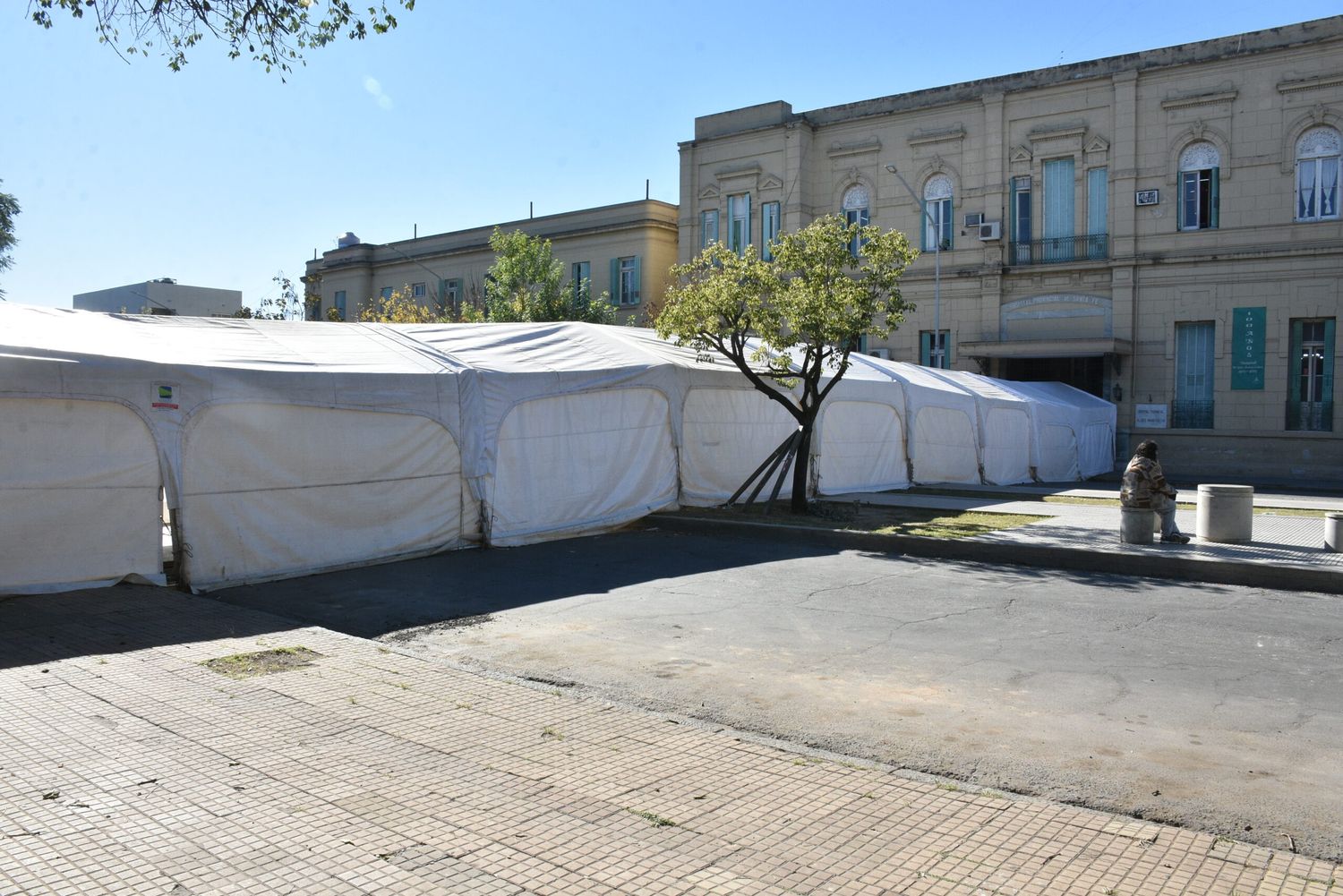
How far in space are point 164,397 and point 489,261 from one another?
3830 cm

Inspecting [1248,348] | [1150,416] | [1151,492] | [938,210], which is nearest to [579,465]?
[1151,492]

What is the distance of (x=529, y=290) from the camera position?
38750 millimetres

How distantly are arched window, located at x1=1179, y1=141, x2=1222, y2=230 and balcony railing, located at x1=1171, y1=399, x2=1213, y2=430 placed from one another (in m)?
5.52

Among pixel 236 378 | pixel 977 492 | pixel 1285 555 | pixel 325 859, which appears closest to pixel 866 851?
pixel 325 859

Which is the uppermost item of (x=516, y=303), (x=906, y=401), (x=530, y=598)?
(x=516, y=303)

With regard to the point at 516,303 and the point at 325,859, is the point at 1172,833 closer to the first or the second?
the point at 325,859

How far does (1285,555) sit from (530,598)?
883 centimetres

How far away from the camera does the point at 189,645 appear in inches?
315

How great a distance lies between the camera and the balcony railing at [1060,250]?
33219mm

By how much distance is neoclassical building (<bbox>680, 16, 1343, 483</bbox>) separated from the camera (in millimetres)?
30344

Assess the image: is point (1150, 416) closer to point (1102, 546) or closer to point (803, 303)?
point (803, 303)

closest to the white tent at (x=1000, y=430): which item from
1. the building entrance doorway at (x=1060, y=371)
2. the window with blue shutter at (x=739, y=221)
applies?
the building entrance doorway at (x=1060, y=371)

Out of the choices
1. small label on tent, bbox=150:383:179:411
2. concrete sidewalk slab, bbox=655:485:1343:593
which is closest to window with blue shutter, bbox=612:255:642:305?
concrete sidewalk slab, bbox=655:485:1343:593

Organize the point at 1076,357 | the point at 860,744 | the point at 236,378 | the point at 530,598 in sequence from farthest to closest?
the point at 1076,357 → the point at 236,378 → the point at 530,598 → the point at 860,744
